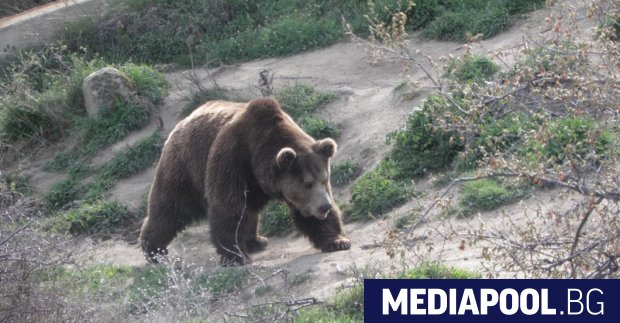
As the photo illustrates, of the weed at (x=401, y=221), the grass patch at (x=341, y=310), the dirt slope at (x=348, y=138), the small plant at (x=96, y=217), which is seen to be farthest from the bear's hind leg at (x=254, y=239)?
the grass patch at (x=341, y=310)

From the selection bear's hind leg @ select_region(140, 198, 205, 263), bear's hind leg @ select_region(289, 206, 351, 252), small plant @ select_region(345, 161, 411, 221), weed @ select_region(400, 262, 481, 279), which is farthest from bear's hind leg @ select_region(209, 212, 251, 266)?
weed @ select_region(400, 262, 481, 279)

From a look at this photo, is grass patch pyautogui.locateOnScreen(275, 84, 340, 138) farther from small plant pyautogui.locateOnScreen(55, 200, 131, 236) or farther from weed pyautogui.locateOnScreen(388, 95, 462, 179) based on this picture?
small plant pyautogui.locateOnScreen(55, 200, 131, 236)

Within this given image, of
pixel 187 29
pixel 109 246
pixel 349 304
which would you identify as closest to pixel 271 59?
pixel 187 29

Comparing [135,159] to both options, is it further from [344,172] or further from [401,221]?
[401,221]

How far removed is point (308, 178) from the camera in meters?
9.74

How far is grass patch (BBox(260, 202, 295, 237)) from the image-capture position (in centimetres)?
1134

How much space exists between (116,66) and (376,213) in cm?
641

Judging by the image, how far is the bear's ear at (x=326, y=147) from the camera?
983cm

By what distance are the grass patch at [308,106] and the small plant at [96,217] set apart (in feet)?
7.59

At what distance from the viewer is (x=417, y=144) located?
11.1m

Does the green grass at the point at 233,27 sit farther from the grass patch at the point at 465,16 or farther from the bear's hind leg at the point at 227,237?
the bear's hind leg at the point at 227,237

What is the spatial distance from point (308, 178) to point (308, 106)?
328 centimetres

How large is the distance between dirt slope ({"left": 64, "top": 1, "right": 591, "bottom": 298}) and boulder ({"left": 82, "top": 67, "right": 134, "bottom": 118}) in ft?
1.98

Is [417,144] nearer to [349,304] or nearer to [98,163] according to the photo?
[349,304]
